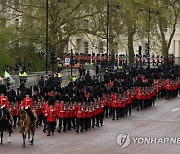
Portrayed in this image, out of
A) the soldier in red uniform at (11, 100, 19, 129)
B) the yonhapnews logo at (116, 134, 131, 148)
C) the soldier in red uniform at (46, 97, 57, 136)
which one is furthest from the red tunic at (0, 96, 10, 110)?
the yonhapnews logo at (116, 134, 131, 148)

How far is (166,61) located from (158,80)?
24.4m

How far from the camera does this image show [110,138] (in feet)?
73.9

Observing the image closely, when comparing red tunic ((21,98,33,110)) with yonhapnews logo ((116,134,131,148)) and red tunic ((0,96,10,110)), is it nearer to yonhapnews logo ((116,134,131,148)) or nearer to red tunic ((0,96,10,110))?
red tunic ((0,96,10,110))

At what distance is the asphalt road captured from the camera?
20156mm

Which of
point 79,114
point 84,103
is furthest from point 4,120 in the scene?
point 84,103

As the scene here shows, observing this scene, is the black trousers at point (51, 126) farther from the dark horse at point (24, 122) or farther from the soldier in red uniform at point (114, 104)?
the soldier in red uniform at point (114, 104)

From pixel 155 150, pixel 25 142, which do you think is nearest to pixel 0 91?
pixel 25 142

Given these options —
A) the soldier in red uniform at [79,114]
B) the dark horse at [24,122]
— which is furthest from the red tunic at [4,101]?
the dark horse at [24,122]

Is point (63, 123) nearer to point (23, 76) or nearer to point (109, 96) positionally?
point (109, 96)

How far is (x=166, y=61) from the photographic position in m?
59.3

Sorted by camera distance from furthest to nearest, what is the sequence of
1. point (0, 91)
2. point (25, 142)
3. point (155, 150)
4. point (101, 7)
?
point (101, 7), point (0, 91), point (25, 142), point (155, 150)

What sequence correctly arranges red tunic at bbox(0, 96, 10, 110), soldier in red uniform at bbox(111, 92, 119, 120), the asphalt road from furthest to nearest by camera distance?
soldier in red uniform at bbox(111, 92, 119, 120) < red tunic at bbox(0, 96, 10, 110) < the asphalt road

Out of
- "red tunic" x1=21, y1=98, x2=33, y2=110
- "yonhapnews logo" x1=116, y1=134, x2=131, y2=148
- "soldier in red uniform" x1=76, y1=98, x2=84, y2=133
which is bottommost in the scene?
"yonhapnews logo" x1=116, y1=134, x2=131, y2=148

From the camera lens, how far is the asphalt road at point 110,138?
2016 cm
